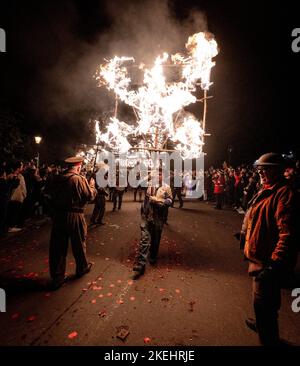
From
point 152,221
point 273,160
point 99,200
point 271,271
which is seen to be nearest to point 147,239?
point 152,221

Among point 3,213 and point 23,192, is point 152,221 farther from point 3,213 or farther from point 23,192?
point 23,192

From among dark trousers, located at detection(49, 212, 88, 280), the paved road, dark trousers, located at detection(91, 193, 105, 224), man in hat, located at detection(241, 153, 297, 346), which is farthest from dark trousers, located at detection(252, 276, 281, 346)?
dark trousers, located at detection(91, 193, 105, 224)

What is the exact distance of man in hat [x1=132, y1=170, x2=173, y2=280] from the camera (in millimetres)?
5336

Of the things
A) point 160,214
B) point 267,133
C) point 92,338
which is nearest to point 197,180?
point 267,133

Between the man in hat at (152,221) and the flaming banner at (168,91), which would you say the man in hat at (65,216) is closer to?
the man in hat at (152,221)

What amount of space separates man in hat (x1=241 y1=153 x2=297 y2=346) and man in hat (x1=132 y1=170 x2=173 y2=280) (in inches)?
102

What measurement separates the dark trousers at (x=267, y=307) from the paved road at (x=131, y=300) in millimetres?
411

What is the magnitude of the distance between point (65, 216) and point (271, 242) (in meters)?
3.42

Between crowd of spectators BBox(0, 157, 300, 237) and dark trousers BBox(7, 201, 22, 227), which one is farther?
dark trousers BBox(7, 201, 22, 227)

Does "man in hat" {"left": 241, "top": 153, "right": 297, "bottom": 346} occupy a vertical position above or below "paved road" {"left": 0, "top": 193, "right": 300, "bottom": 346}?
above

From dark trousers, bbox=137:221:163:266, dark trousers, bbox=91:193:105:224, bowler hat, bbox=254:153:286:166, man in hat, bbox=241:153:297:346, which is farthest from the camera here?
dark trousers, bbox=91:193:105:224

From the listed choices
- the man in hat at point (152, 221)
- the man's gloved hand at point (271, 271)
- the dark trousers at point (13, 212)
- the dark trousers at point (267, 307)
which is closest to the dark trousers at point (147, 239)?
the man in hat at point (152, 221)

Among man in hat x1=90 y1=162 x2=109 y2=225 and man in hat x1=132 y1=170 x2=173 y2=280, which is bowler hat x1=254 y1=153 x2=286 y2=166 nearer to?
man in hat x1=132 y1=170 x2=173 y2=280

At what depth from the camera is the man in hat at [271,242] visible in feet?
8.92
